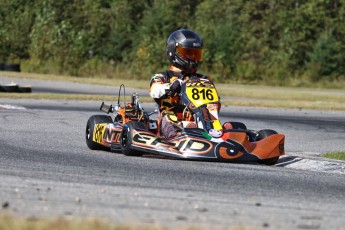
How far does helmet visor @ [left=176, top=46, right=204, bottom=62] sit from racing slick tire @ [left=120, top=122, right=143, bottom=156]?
1.27 meters

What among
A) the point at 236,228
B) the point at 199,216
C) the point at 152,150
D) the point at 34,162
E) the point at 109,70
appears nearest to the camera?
the point at 236,228

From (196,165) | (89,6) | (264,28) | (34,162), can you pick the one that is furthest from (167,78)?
(89,6)

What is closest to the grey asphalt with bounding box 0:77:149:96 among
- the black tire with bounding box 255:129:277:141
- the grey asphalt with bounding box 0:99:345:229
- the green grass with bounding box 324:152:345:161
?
the green grass with bounding box 324:152:345:161

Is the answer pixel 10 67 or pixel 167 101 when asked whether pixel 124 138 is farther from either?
pixel 10 67

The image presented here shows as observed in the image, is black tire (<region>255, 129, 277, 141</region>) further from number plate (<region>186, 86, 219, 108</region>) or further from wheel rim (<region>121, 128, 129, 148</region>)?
wheel rim (<region>121, 128, 129, 148</region>)

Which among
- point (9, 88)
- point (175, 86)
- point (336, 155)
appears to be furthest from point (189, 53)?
point (9, 88)

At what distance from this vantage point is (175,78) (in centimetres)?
1184

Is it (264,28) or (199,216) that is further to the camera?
(264,28)

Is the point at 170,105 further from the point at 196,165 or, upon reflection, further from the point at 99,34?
the point at 99,34

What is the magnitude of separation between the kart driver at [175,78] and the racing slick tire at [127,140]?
0.43 metres

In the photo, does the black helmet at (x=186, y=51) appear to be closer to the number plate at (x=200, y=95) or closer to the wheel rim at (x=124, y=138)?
the number plate at (x=200, y=95)

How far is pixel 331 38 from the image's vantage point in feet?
134

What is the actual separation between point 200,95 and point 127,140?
3.34ft

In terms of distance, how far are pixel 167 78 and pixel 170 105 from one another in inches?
14.8
